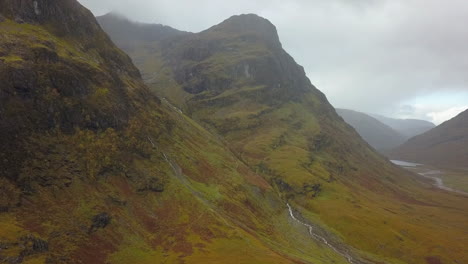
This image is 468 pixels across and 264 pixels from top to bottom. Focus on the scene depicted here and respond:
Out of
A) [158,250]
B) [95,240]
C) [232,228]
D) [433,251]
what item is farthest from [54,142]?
[433,251]

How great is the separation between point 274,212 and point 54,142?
A: 11270cm

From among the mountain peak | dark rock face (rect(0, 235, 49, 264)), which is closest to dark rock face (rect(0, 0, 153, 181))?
the mountain peak

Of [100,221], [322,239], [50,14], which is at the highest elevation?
[50,14]

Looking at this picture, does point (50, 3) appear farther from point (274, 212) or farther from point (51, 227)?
point (274, 212)

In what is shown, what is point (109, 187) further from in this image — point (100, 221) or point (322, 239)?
point (322, 239)

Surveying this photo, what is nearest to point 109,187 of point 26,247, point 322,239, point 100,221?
point 100,221

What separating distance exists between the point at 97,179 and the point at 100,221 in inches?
739

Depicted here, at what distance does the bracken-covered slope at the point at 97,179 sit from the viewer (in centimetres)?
10081

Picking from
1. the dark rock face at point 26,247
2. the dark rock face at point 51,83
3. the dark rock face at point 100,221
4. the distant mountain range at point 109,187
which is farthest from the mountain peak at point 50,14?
the dark rock face at point 26,247

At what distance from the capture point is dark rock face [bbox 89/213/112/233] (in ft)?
355

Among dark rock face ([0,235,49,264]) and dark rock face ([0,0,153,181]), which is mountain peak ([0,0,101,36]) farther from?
dark rock face ([0,235,49,264])

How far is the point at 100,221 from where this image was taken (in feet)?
365

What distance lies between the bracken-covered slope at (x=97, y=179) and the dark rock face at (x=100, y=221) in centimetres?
34

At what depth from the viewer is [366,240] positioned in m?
188
